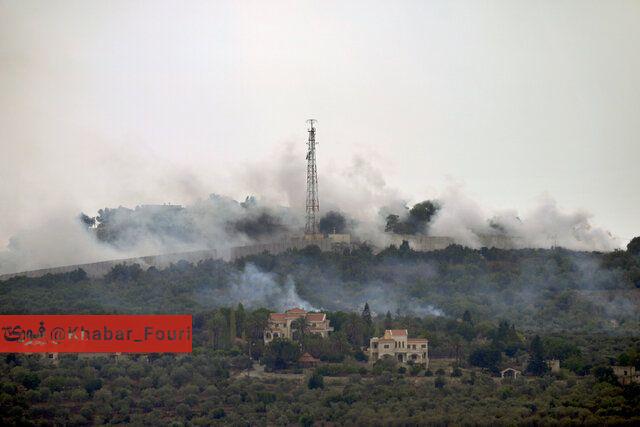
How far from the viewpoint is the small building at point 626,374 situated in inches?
2217

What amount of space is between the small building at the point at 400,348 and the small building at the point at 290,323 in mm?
2092

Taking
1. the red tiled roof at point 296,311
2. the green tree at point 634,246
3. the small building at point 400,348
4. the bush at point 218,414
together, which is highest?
the green tree at point 634,246

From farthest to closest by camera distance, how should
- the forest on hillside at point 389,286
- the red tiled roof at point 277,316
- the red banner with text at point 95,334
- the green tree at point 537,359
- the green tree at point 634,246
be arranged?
the green tree at point 634,246 → the forest on hillside at point 389,286 → the red tiled roof at point 277,316 → the red banner with text at point 95,334 → the green tree at point 537,359

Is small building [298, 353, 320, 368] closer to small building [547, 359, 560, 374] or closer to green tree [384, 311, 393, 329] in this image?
green tree [384, 311, 393, 329]

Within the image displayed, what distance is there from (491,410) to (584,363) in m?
6.46

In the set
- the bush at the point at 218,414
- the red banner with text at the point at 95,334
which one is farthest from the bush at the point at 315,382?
the red banner with text at the point at 95,334

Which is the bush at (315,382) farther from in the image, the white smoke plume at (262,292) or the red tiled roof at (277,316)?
the white smoke plume at (262,292)

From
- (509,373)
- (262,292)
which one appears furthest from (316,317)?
(509,373)

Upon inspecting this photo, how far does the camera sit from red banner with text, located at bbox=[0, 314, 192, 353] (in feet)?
193

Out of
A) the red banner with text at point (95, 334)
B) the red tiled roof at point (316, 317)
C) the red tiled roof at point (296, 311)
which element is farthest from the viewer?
the red tiled roof at point (296, 311)

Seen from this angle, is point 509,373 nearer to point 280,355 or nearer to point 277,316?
point 280,355

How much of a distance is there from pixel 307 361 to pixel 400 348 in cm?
317

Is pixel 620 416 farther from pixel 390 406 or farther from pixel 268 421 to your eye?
pixel 268 421

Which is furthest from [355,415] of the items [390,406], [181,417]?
[181,417]
